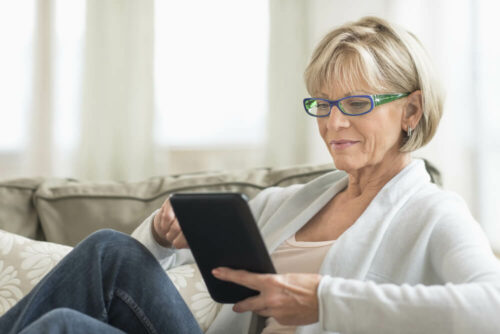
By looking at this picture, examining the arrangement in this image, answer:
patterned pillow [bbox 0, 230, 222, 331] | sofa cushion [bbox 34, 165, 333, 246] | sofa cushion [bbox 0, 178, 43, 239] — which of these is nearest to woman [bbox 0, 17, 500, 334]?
patterned pillow [bbox 0, 230, 222, 331]

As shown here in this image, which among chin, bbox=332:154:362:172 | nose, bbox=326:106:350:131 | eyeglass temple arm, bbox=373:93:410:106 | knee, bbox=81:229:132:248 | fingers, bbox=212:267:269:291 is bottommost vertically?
fingers, bbox=212:267:269:291

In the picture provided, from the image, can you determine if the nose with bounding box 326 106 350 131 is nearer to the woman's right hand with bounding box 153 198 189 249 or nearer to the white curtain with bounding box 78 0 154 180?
the woman's right hand with bounding box 153 198 189 249

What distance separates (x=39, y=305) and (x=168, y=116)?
1.94 meters

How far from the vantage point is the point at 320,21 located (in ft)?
9.61

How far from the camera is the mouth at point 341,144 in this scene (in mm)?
1263

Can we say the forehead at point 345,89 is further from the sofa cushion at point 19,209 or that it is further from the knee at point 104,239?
the sofa cushion at point 19,209

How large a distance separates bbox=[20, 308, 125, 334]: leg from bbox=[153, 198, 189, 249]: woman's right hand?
376 millimetres

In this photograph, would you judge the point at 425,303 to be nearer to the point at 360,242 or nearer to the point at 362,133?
the point at 360,242

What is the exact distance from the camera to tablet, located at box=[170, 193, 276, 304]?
952 mm

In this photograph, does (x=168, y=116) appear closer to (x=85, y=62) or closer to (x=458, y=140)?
(x=85, y=62)

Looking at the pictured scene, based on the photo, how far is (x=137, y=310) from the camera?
3.70 ft

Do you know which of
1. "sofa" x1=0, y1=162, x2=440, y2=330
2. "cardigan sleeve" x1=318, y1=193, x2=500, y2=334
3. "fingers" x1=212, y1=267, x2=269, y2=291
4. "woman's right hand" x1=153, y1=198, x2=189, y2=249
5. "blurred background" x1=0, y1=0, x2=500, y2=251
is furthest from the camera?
"blurred background" x1=0, y1=0, x2=500, y2=251

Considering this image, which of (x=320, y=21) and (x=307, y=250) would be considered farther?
(x=320, y=21)

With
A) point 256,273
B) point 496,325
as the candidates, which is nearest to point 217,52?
point 256,273
